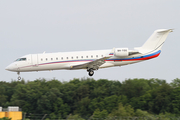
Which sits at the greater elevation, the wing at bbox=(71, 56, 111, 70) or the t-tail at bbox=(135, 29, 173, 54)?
the t-tail at bbox=(135, 29, 173, 54)

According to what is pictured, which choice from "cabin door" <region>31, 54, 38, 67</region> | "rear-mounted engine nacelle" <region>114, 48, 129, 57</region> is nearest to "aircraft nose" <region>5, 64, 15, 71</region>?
"cabin door" <region>31, 54, 38, 67</region>

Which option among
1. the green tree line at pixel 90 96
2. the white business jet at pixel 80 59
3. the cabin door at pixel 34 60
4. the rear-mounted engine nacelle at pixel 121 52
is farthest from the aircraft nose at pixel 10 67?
the green tree line at pixel 90 96

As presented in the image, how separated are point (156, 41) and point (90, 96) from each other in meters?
38.2

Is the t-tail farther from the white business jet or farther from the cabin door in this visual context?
the cabin door

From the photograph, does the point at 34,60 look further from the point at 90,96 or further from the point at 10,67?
the point at 90,96

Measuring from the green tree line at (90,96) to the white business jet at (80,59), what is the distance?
2498 cm

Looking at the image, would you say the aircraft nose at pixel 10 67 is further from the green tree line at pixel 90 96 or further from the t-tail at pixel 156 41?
the green tree line at pixel 90 96

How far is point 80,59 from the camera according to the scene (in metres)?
32.6

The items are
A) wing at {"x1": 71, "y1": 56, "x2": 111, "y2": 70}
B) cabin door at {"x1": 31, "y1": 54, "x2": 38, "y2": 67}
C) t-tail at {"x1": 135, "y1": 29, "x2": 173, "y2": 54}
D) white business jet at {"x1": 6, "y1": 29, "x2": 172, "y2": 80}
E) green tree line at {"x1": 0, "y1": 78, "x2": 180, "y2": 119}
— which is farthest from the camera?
green tree line at {"x1": 0, "y1": 78, "x2": 180, "y2": 119}

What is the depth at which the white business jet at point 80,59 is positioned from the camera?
32438mm

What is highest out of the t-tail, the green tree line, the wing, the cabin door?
the t-tail

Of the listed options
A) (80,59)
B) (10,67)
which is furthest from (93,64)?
(10,67)

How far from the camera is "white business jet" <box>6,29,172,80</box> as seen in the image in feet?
106

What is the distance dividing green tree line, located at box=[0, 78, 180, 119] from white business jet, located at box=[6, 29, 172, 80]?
81.9 feet
